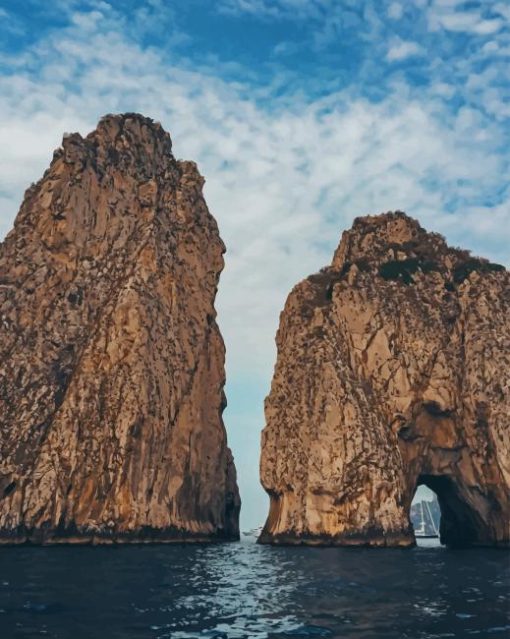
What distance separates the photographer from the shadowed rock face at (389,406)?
80250 millimetres

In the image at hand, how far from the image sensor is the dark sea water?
78.5 feet

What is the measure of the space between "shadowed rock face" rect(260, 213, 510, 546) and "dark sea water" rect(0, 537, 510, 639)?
24.8 meters

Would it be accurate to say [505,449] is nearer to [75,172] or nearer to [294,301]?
[294,301]

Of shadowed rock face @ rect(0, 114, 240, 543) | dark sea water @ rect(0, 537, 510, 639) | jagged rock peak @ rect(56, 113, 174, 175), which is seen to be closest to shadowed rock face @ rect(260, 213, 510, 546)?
shadowed rock face @ rect(0, 114, 240, 543)

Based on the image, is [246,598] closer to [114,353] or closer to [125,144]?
[114,353]

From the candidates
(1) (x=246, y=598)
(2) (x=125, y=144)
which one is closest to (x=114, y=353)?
(2) (x=125, y=144)

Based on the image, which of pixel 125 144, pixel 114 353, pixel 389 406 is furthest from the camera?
pixel 125 144

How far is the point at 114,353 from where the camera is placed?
278ft

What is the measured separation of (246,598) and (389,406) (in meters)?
56.3

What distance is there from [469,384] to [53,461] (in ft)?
167

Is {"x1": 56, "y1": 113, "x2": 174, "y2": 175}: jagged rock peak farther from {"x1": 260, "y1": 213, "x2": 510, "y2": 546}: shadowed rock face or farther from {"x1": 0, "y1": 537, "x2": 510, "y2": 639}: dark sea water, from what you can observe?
{"x1": 0, "y1": 537, "x2": 510, "y2": 639}: dark sea water

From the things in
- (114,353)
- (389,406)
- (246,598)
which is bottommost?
(246,598)

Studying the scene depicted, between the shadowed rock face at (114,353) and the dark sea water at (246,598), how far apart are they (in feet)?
71.4

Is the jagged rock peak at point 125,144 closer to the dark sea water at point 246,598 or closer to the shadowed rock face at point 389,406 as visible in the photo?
the shadowed rock face at point 389,406
